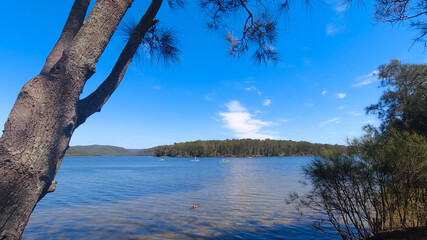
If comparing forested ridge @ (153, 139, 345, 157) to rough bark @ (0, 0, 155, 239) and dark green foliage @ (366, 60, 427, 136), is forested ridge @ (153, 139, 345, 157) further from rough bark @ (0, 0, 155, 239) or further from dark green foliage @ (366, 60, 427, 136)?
rough bark @ (0, 0, 155, 239)

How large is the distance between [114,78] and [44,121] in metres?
0.86

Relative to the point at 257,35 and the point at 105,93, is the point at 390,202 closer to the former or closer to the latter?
the point at 257,35

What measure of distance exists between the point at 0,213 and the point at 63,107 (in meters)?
0.78

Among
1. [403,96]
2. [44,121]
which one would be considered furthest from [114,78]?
[403,96]

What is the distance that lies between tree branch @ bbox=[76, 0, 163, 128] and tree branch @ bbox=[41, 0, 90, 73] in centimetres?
43

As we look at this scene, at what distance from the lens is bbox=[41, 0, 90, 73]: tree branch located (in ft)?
6.71

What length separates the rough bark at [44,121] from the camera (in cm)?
148

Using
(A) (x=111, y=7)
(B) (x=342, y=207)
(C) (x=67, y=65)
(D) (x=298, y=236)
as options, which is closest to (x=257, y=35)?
(A) (x=111, y=7)

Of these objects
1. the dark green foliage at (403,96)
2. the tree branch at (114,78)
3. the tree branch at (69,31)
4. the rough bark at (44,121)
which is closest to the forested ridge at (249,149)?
the dark green foliage at (403,96)

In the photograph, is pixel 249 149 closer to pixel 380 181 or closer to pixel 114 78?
pixel 380 181

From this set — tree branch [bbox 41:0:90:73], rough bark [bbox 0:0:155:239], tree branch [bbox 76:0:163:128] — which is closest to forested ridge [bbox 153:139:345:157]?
tree branch [bbox 76:0:163:128]

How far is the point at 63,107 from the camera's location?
1.77 metres

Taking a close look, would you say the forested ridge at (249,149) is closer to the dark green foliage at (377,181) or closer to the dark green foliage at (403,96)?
the dark green foliage at (403,96)

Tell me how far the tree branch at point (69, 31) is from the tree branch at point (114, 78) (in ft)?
1.42
